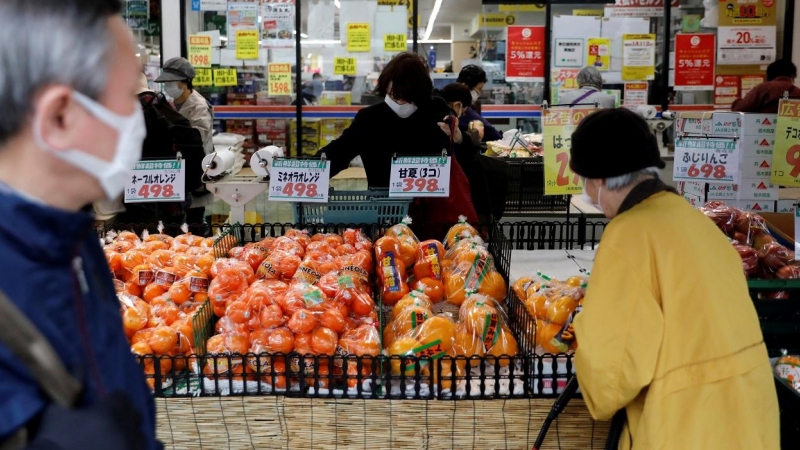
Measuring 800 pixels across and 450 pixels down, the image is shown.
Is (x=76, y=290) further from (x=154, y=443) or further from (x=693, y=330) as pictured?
(x=693, y=330)

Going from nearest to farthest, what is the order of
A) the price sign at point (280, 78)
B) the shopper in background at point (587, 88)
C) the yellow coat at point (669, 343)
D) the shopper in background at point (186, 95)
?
the yellow coat at point (669, 343) → the shopper in background at point (186, 95) → the shopper in background at point (587, 88) → the price sign at point (280, 78)

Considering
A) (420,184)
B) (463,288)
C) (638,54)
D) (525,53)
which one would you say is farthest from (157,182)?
(638,54)

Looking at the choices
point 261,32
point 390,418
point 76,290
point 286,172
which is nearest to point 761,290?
point 390,418

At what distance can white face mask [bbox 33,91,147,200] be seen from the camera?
100cm

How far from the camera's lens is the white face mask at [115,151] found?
3.29 feet

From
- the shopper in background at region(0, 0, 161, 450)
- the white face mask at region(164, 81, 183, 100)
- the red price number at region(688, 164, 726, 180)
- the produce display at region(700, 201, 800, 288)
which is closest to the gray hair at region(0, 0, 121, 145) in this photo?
the shopper in background at region(0, 0, 161, 450)

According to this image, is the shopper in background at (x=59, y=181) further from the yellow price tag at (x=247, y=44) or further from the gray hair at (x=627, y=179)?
the yellow price tag at (x=247, y=44)

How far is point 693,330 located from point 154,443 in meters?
A: 1.22

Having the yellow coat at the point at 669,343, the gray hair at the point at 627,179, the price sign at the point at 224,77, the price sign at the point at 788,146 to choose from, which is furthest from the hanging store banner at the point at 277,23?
the yellow coat at the point at 669,343

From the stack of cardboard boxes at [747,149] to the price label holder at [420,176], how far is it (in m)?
1.71

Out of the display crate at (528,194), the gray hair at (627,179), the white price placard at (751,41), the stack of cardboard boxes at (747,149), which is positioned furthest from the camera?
the white price placard at (751,41)

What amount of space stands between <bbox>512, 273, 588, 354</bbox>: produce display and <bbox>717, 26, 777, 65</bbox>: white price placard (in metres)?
6.27

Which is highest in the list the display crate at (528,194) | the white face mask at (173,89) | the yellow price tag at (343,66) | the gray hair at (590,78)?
the yellow price tag at (343,66)

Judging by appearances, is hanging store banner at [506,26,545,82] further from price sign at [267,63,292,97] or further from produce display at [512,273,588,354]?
produce display at [512,273,588,354]
